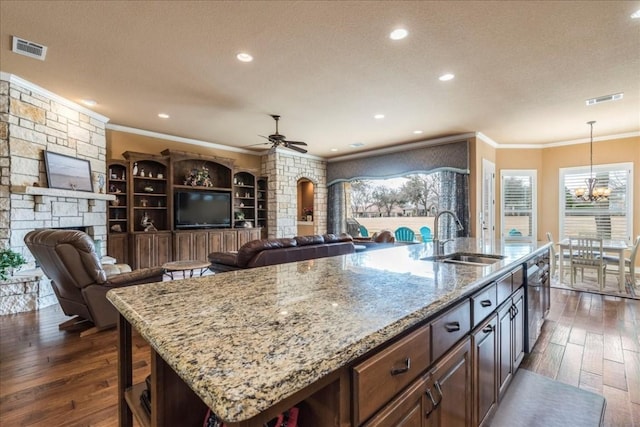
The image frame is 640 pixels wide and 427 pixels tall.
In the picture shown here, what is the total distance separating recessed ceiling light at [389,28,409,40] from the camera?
2.64 meters

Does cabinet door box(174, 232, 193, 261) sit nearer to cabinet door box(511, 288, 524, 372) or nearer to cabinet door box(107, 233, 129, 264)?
cabinet door box(107, 233, 129, 264)

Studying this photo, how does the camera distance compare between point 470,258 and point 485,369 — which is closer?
point 485,369

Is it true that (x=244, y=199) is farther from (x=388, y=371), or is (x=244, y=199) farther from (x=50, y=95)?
(x=388, y=371)

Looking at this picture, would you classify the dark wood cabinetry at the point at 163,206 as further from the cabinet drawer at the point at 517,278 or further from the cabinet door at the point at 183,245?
the cabinet drawer at the point at 517,278

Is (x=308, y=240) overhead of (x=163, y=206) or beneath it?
beneath

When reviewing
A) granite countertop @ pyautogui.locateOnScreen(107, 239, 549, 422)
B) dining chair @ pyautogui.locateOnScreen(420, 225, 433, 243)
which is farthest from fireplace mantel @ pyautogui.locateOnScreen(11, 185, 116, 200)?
dining chair @ pyautogui.locateOnScreen(420, 225, 433, 243)

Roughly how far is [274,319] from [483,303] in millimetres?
1126

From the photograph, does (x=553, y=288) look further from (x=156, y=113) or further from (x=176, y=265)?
(x=156, y=113)

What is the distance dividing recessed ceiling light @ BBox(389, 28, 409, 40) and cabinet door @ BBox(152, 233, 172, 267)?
5.12 metres

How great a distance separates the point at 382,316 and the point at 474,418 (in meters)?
0.96

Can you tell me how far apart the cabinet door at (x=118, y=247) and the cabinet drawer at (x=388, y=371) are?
19.2ft

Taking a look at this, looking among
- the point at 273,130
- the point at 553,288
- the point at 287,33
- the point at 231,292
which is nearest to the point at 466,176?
the point at 553,288

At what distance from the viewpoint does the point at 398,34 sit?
8.86 feet

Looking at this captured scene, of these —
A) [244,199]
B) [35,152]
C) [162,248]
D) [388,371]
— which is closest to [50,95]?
[35,152]
